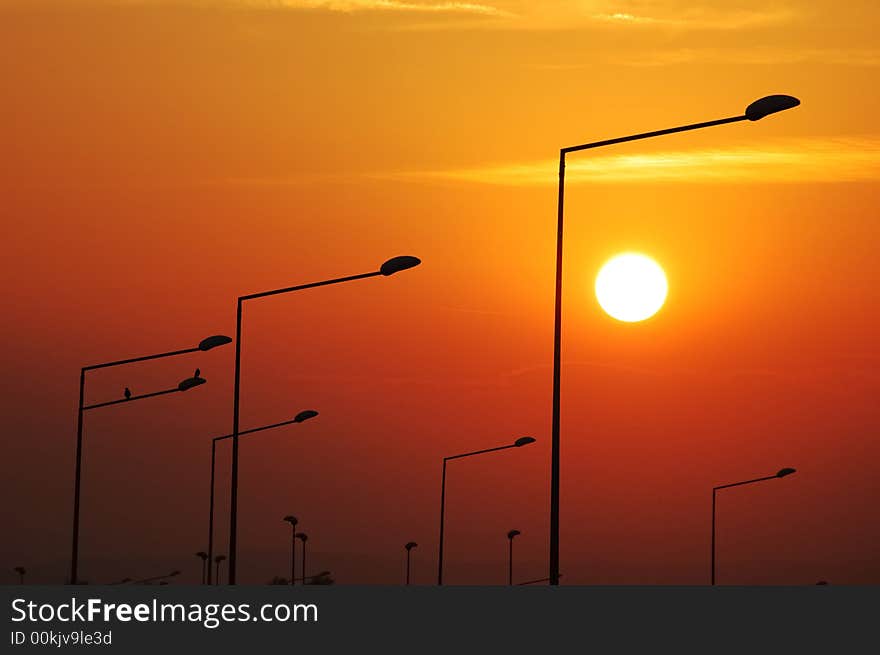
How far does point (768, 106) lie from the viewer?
45.2 metres

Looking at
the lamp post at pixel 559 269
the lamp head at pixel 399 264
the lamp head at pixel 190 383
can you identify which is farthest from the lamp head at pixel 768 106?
the lamp head at pixel 190 383

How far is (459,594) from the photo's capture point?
32.0 metres

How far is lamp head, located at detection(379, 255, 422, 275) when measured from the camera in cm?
5891

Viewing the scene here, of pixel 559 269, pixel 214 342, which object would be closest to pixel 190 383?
pixel 214 342

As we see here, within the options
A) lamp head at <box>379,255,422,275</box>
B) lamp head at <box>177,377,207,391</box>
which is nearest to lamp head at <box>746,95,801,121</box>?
lamp head at <box>379,255,422,275</box>

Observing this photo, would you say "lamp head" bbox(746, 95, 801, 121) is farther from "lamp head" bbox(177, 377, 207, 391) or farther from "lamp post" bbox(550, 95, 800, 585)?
"lamp head" bbox(177, 377, 207, 391)

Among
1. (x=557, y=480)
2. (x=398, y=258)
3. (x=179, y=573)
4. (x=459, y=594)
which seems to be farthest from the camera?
(x=179, y=573)

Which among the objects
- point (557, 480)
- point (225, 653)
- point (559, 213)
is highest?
point (559, 213)

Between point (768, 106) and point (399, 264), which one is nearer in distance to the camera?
point (768, 106)

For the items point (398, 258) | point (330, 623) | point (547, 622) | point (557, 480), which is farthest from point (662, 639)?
point (398, 258)

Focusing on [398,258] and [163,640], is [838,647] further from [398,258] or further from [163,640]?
[398,258]

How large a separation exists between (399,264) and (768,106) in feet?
56.5

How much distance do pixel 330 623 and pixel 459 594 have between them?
2419 millimetres

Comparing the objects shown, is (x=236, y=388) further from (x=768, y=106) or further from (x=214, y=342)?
(x=768, y=106)
